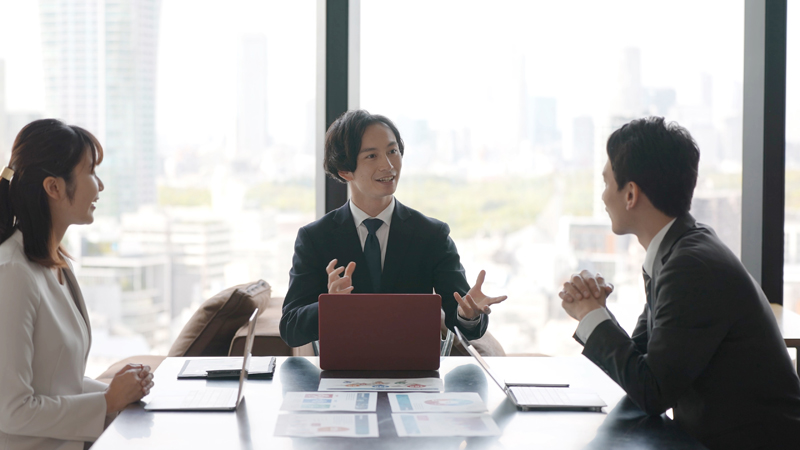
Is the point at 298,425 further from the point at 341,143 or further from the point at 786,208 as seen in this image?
the point at 786,208

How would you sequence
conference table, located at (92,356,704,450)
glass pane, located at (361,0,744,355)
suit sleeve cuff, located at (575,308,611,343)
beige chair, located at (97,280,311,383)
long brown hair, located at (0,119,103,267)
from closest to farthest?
1. conference table, located at (92,356,704,450)
2. suit sleeve cuff, located at (575,308,611,343)
3. long brown hair, located at (0,119,103,267)
4. beige chair, located at (97,280,311,383)
5. glass pane, located at (361,0,744,355)

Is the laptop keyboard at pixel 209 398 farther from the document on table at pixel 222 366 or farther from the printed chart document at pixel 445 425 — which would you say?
the printed chart document at pixel 445 425

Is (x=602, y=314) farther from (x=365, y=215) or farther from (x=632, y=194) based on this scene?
(x=365, y=215)

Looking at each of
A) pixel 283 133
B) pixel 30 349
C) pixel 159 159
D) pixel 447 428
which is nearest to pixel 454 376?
pixel 447 428

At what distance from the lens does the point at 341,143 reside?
2.22 m

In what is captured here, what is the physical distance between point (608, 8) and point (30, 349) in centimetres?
291

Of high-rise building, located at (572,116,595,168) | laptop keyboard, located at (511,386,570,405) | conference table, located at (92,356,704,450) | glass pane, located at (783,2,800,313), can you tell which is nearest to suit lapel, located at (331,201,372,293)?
conference table, located at (92,356,704,450)

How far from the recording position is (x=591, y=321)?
140cm

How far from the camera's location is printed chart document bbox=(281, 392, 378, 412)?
1.31 metres

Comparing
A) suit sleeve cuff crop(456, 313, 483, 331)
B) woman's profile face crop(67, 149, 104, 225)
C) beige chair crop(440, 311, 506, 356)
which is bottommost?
beige chair crop(440, 311, 506, 356)

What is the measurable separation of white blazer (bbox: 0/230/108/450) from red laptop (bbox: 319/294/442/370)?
21.2 inches

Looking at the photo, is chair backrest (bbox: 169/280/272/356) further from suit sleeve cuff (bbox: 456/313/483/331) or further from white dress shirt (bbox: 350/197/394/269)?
suit sleeve cuff (bbox: 456/313/483/331)

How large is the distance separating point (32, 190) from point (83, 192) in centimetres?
11

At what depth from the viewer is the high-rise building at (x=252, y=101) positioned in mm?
3156
